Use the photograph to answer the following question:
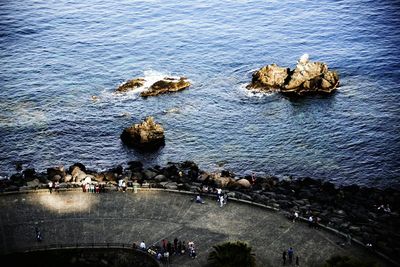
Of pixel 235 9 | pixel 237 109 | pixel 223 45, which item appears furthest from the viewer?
pixel 235 9

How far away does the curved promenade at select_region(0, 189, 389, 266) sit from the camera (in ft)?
212

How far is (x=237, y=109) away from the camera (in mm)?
110375

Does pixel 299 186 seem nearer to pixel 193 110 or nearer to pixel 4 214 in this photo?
pixel 193 110

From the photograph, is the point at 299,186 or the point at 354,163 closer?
the point at 299,186

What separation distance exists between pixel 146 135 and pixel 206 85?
1033 inches

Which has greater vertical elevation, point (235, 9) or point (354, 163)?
point (235, 9)

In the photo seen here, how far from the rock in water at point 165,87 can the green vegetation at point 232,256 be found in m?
59.7

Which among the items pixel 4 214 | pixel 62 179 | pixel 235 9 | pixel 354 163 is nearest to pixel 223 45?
pixel 235 9

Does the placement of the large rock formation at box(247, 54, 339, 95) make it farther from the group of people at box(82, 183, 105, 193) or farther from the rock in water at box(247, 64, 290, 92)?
the group of people at box(82, 183, 105, 193)

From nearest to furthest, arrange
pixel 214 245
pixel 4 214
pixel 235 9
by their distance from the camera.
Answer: pixel 214 245 < pixel 4 214 < pixel 235 9

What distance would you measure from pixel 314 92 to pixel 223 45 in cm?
3185

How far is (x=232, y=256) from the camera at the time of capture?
2333 inches

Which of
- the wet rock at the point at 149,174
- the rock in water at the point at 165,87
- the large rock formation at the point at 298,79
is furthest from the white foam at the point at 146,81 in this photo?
the wet rock at the point at 149,174

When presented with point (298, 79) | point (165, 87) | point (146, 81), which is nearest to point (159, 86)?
point (165, 87)
